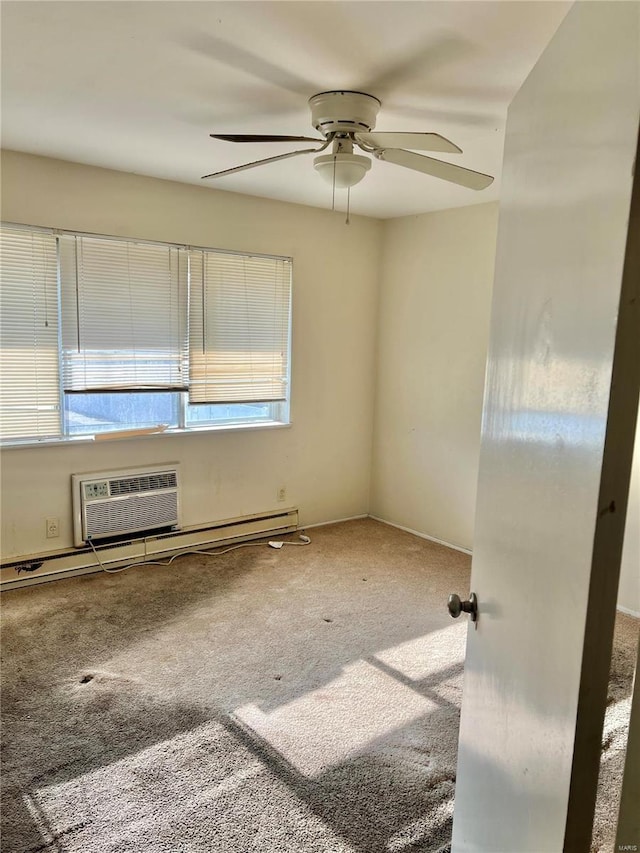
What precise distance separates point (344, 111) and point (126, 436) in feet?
7.70

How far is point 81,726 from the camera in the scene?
221 cm

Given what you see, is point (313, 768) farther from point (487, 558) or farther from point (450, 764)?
point (487, 558)

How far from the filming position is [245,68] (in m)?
1.99

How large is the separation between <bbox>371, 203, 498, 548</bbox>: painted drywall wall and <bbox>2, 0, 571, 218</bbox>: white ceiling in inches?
43.1

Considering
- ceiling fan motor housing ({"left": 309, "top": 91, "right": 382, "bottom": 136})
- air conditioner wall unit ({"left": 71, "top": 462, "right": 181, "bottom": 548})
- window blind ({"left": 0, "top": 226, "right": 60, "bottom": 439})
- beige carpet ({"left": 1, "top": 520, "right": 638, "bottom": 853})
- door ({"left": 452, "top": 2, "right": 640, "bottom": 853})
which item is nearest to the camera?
door ({"left": 452, "top": 2, "right": 640, "bottom": 853})

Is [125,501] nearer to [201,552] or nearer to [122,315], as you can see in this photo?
[201,552]

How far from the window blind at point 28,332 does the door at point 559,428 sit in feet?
9.46

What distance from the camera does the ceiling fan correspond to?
2.08m

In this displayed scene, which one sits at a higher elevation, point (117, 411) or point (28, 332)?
point (28, 332)

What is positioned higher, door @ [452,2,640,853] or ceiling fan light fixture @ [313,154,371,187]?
ceiling fan light fixture @ [313,154,371,187]

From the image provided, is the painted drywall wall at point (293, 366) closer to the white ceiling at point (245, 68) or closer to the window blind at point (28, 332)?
the window blind at point (28, 332)

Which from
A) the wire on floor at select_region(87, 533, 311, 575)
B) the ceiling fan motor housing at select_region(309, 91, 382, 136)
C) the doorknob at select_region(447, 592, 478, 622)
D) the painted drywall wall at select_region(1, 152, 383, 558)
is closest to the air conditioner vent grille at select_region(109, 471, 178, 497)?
the painted drywall wall at select_region(1, 152, 383, 558)

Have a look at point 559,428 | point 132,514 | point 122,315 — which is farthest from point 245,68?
point 132,514

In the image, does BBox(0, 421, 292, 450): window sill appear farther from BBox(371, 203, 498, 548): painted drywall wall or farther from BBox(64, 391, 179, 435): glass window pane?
BBox(371, 203, 498, 548): painted drywall wall
